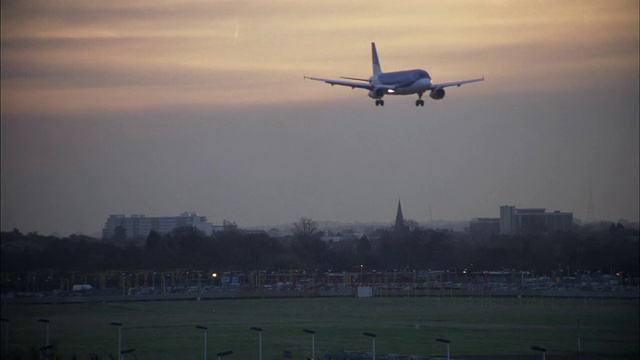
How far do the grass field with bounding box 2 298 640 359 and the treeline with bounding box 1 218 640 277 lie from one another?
330 inches

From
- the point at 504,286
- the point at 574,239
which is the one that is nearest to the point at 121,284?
the point at 504,286

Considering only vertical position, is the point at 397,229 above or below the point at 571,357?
above

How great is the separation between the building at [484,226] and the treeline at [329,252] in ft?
30.4

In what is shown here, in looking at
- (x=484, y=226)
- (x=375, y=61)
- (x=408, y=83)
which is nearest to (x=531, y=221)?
(x=484, y=226)

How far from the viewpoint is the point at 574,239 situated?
100938 mm

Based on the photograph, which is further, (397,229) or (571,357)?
(397,229)

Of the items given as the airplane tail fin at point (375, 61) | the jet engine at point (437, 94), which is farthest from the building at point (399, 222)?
the jet engine at point (437, 94)

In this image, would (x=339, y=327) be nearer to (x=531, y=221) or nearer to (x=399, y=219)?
(x=531, y=221)

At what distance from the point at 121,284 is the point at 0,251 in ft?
98.8

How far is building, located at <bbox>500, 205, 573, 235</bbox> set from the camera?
130000mm

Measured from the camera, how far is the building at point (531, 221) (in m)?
130

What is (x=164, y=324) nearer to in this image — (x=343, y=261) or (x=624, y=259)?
(x=624, y=259)

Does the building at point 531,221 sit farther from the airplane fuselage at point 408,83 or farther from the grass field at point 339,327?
the airplane fuselage at point 408,83

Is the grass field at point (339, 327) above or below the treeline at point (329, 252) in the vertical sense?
below
